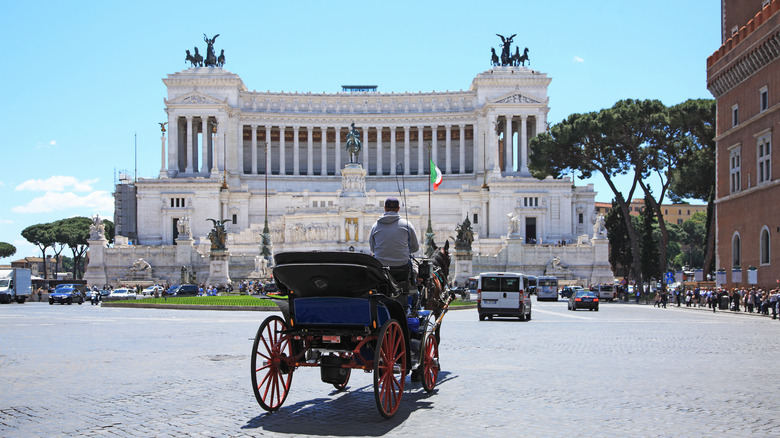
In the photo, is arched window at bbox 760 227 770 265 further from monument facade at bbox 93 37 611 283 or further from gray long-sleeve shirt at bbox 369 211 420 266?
gray long-sleeve shirt at bbox 369 211 420 266

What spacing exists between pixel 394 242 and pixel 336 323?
1.62 meters

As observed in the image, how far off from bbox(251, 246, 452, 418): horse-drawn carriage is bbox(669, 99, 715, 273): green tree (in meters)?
51.6

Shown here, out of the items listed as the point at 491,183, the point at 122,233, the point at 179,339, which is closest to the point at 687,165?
the point at 491,183

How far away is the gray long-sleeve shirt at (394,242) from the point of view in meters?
11.6

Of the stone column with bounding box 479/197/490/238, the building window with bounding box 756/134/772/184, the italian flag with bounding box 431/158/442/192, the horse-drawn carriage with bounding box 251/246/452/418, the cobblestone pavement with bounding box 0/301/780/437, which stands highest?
the italian flag with bounding box 431/158/442/192

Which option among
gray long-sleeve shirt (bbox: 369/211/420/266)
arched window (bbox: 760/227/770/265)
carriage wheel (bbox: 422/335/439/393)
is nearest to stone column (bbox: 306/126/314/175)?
arched window (bbox: 760/227/770/265)

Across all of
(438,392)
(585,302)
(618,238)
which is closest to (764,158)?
(585,302)

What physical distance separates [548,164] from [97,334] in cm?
5165

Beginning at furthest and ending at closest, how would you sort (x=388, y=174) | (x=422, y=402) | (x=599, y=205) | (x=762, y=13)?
1. (x=599, y=205)
2. (x=388, y=174)
3. (x=762, y=13)
4. (x=422, y=402)

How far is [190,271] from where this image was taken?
72.9 m

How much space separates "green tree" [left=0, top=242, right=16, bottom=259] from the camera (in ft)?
464

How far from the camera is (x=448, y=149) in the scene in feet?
365

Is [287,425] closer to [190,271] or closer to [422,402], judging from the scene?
[422,402]

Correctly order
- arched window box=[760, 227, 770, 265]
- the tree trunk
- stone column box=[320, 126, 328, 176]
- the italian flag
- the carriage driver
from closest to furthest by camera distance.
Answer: the carriage driver, arched window box=[760, 227, 770, 265], the tree trunk, the italian flag, stone column box=[320, 126, 328, 176]
